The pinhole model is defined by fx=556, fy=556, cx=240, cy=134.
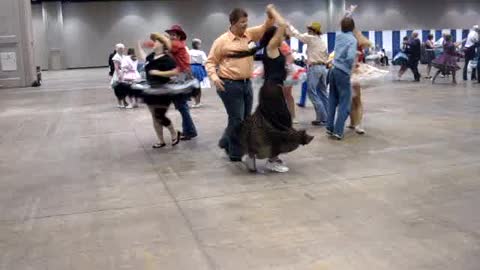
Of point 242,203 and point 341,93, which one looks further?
point 341,93

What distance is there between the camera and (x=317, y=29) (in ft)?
30.1

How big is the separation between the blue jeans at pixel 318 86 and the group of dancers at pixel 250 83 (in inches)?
0.6

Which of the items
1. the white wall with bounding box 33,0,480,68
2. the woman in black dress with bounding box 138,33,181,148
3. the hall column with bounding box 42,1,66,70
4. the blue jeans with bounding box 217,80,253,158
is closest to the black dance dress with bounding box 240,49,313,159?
the blue jeans with bounding box 217,80,253,158

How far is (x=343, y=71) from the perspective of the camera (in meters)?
7.68

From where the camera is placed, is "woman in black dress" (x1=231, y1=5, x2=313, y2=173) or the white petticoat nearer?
"woman in black dress" (x1=231, y1=5, x2=313, y2=173)

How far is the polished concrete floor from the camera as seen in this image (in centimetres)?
378

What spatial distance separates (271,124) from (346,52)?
226 centimetres

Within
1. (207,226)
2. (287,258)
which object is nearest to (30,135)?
(207,226)

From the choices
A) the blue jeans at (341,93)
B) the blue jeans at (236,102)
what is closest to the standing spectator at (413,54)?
the blue jeans at (341,93)

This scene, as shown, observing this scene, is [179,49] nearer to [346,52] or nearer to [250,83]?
[250,83]

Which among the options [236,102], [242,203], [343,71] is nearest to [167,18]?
[343,71]

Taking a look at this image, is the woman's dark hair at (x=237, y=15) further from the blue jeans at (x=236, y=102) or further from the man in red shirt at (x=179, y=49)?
the man in red shirt at (x=179, y=49)

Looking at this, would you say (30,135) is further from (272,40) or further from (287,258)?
(287,258)

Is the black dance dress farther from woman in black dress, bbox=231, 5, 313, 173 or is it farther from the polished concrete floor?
the polished concrete floor
